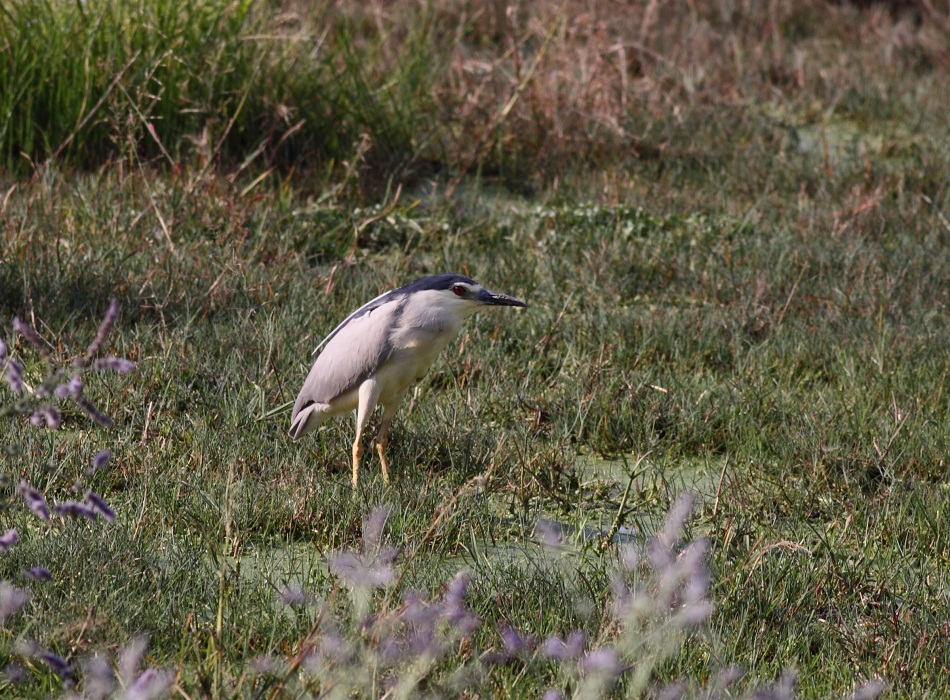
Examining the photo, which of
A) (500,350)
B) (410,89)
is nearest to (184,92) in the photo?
(410,89)

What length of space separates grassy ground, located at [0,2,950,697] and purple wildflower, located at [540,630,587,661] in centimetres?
5

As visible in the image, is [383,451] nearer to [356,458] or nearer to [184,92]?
[356,458]

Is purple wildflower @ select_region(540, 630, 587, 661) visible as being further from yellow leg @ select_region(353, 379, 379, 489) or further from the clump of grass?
the clump of grass

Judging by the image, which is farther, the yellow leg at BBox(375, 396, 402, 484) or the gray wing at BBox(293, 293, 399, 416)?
the yellow leg at BBox(375, 396, 402, 484)

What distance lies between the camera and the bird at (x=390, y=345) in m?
3.88

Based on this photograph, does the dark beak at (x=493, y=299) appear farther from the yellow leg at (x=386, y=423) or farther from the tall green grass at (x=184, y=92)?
the tall green grass at (x=184, y=92)

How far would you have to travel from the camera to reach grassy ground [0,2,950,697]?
2.97 metres

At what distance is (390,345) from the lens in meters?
3.90

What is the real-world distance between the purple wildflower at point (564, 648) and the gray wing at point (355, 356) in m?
1.25

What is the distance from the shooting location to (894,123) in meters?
7.92

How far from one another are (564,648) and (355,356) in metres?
1.57

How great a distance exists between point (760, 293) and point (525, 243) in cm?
123

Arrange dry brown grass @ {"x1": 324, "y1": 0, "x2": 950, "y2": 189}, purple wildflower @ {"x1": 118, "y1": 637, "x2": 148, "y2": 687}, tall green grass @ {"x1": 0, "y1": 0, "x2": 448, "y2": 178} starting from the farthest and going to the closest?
1. dry brown grass @ {"x1": 324, "y1": 0, "x2": 950, "y2": 189}
2. tall green grass @ {"x1": 0, "y1": 0, "x2": 448, "y2": 178}
3. purple wildflower @ {"x1": 118, "y1": 637, "x2": 148, "y2": 687}

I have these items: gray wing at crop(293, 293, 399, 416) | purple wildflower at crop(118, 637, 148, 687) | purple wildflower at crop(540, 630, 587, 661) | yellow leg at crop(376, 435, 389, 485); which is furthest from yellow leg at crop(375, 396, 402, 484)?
purple wildflower at crop(118, 637, 148, 687)
